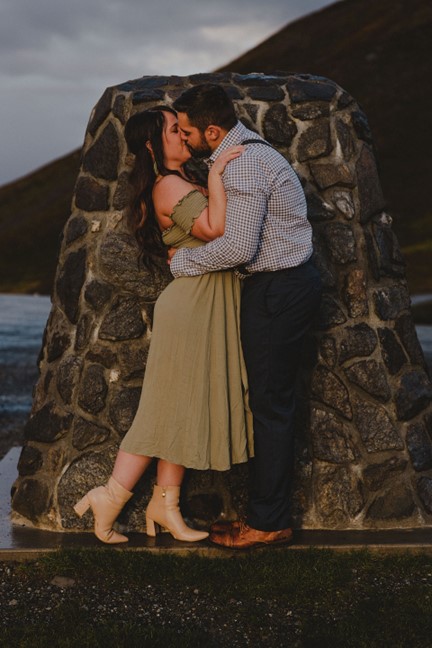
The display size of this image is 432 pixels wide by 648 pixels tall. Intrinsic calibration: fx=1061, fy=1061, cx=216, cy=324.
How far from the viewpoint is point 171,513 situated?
5.52m

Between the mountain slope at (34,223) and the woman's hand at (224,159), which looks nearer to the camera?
the woman's hand at (224,159)

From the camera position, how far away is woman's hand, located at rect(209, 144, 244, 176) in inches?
196

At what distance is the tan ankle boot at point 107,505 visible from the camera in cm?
541

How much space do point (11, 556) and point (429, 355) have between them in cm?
1240

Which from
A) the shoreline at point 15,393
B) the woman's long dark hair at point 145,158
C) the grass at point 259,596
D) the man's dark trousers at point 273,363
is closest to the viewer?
the grass at point 259,596

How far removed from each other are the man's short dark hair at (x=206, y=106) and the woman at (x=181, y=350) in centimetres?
30

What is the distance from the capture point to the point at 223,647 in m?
4.36

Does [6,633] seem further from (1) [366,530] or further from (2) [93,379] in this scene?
(1) [366,530]

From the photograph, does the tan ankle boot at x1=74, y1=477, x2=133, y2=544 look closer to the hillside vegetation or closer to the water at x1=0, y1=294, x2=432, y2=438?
the water at x1=0, y1=294, x2=432, y2=438

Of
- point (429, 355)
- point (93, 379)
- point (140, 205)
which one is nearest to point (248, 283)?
point (140, 205)

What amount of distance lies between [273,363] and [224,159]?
40.1 inches

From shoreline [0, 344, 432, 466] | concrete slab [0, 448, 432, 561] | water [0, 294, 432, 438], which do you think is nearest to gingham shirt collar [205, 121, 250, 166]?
concrete slab [0, 448, 432, 561]

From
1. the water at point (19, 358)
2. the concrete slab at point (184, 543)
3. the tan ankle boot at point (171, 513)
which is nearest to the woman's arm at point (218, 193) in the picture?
the tan ankle boot at point (171, 513)

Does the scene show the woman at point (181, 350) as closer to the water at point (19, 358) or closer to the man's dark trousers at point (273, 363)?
the man's dark trousers at point (273, 363)
